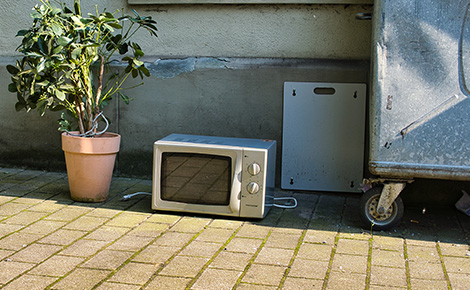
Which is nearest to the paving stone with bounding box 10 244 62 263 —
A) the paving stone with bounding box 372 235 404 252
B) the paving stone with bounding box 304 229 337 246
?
the paving stone with bounding box 304 229 337 246

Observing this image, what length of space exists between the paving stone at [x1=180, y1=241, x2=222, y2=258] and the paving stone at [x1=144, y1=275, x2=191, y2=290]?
0.38 m

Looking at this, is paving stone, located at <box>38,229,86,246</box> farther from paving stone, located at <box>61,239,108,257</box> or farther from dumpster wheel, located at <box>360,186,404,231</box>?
dumpster wheel, located at <box>360,186,404,231</box>

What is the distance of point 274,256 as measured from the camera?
11.9ft

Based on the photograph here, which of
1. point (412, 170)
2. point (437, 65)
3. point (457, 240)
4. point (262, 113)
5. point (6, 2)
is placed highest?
point (6, 2)

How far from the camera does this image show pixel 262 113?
5.25m

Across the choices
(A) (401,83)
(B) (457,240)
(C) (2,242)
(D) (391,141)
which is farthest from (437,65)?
Answer: (C) (2,242)

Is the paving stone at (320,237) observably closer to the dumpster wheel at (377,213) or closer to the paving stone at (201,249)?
the dumpster wheel at (377,213)

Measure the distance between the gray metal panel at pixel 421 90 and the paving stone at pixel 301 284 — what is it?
112 centimetres

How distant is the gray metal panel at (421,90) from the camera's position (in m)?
3.94

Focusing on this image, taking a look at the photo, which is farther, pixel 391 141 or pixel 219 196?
pixel 219 196

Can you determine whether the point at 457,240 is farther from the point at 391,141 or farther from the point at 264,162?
the point at 264,162

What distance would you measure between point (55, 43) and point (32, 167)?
168 cm

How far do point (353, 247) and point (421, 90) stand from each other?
43.2 inches

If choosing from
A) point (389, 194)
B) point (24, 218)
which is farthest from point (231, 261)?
point (24, 218)
